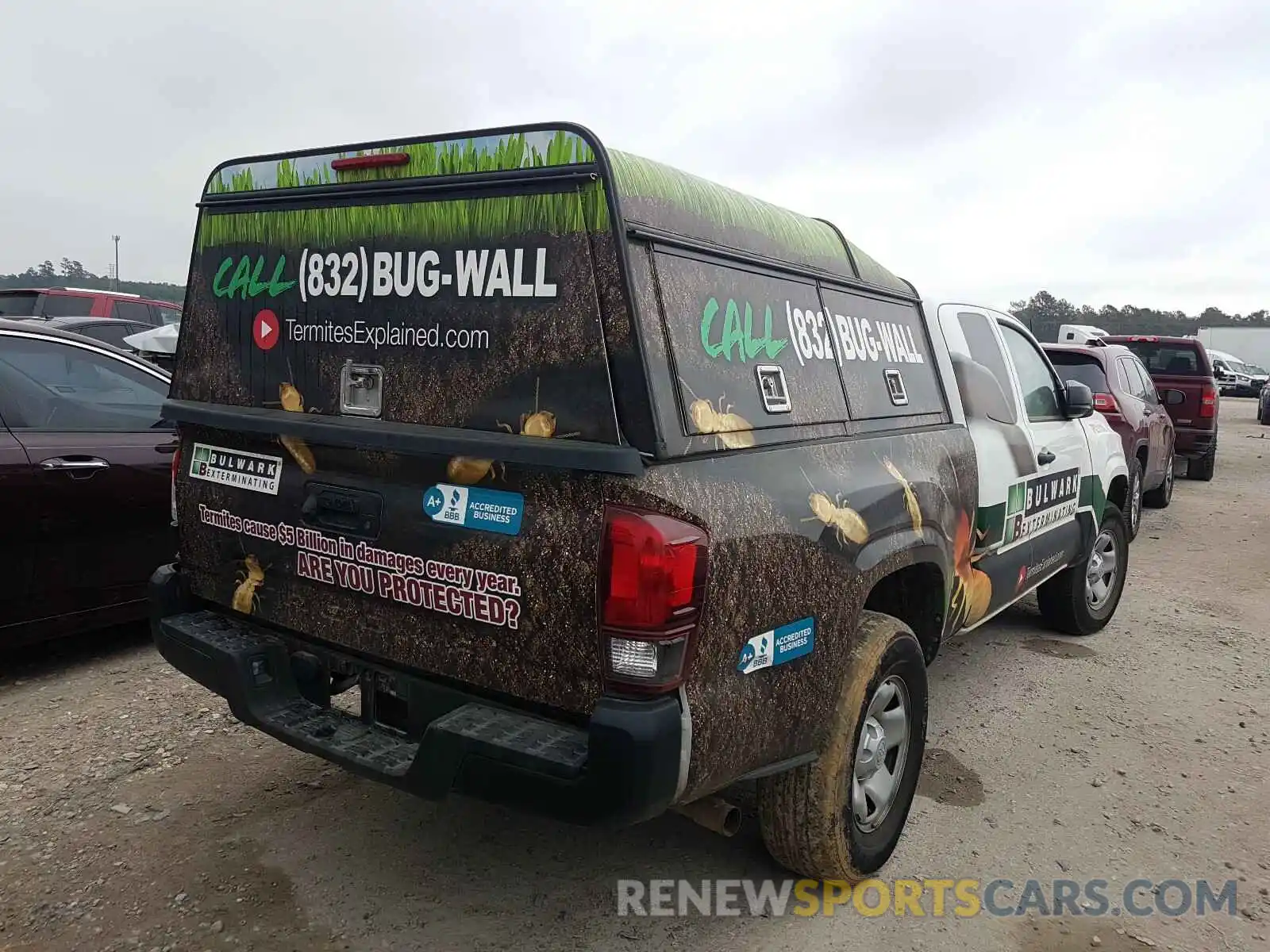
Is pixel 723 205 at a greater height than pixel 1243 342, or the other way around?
pixel 1243 342

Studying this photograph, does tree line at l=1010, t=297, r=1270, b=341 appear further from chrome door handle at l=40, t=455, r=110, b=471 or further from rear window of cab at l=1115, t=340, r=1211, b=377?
chrome door handle at l=40, t=455, r=110, b=471

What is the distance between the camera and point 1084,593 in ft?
18.1

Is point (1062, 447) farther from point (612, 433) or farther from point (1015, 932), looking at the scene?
point (612, 433)

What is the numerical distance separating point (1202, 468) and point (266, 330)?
13.2 m

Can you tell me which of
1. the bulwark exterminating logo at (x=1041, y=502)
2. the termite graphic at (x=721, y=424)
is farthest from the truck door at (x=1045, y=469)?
the termite graphic at (x=721, y=424)

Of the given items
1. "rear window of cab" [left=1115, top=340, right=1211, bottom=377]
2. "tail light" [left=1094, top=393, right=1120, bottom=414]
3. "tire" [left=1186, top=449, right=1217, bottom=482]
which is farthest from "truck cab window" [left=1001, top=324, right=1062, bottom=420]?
"tire" [left=1186, top=449, right=1217, bottom=482]

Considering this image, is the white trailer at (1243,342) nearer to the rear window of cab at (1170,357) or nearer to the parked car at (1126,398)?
the rear window of cab at (1170,357)

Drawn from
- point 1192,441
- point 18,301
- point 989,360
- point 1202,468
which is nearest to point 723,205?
point 989,360

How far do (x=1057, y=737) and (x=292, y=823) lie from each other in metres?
3.27

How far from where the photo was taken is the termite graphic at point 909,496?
3.10 meters

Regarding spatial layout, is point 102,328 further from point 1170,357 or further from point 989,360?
point 1170,357

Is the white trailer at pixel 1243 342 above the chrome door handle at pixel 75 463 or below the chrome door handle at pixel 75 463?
above

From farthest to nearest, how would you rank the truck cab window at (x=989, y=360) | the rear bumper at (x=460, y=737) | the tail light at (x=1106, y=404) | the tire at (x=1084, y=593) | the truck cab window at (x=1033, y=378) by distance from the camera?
the tail light at (x=1106, y=404), the tire at (x=1084, y=593), the truck cab window at (x=1033, y=378), the truck cab window at (x=989, y=360), the rear bumper at (x=460, y=737)

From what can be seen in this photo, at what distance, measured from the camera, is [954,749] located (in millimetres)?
4027
